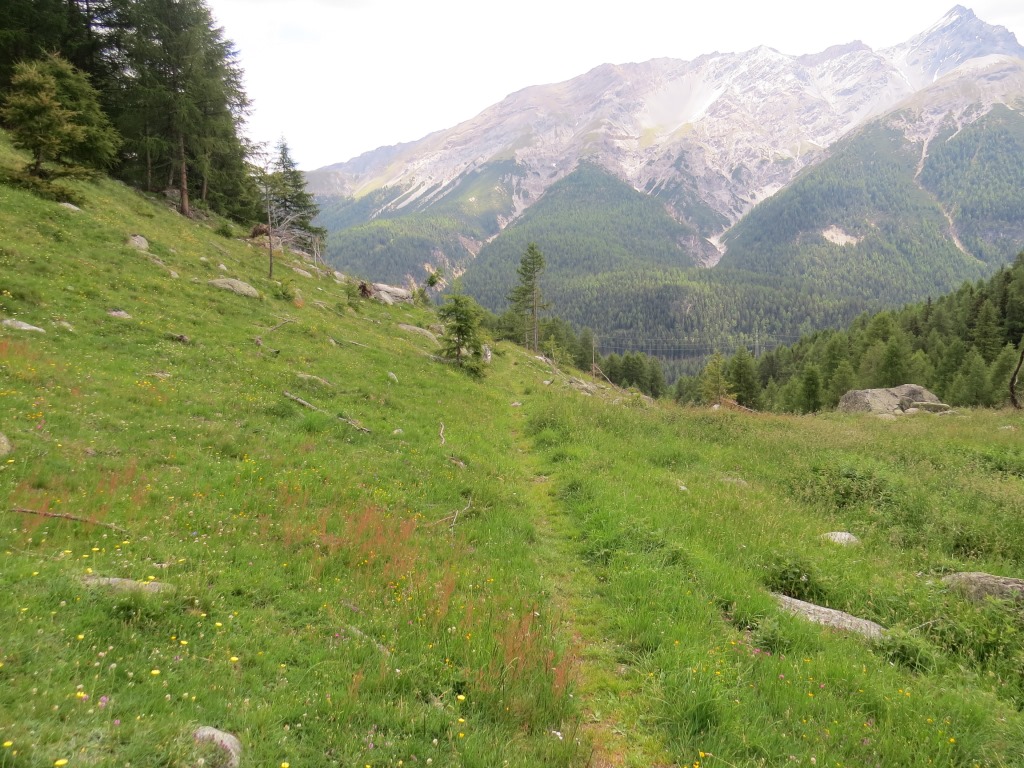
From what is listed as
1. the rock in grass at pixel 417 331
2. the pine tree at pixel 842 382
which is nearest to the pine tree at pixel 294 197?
the rock in grass at pixel 417 331

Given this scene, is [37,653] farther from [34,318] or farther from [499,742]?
[34,318]

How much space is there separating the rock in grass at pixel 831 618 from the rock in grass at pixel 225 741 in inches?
321

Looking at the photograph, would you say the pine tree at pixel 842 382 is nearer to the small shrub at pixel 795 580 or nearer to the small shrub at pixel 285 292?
the small shrub at pixel 795 580

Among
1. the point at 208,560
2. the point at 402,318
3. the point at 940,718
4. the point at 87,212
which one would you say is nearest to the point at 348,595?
the point at 208,560

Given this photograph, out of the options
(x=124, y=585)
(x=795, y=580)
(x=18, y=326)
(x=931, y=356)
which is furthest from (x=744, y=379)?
(x=124, y=585)

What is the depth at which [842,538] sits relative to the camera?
1123 cm

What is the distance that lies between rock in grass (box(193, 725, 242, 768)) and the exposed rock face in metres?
38.4

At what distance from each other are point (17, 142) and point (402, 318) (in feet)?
78.8

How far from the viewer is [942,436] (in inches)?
760

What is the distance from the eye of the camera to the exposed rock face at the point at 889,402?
3247 centimetres

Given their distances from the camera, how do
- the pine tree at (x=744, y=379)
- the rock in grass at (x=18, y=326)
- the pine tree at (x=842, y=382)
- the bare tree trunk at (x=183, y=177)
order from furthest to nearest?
the pine tree at (x=744, y=379)
the pine tree at (x=842, y=382)
the bare tree trunk at (x=183, y=177)
the rock in grass at (x=18, y=326)

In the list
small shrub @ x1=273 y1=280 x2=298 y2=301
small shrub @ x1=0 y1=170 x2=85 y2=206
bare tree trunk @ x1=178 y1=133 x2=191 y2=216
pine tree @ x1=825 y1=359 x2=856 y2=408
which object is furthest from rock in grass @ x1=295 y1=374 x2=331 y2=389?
pine tree @ x1=825 y1=359 x2=856 y2=408

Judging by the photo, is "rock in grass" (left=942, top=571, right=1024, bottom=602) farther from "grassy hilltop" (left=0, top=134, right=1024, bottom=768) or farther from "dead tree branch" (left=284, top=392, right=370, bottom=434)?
"dead tree branch" (left=284, top=392, right=370, bottom=434)

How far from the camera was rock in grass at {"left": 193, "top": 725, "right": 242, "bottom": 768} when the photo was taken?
13.0 ft
